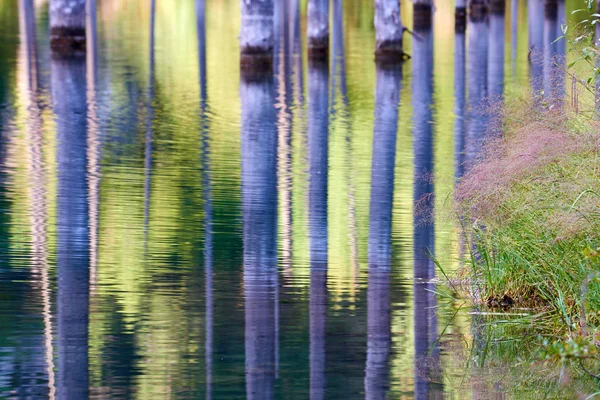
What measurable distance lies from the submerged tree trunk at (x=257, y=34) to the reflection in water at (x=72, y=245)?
17.6 ft

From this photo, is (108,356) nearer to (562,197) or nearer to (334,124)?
(562,197)

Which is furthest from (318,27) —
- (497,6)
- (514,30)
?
(497,6)

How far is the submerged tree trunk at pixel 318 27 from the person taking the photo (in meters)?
31.0

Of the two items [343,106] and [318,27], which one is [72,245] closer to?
[343,106]

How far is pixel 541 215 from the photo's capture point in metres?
9.67

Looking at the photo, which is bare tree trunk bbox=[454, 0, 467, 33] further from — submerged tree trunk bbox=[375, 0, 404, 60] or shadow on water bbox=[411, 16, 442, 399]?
shadow on water bbox=[411, 16, 442, 399]

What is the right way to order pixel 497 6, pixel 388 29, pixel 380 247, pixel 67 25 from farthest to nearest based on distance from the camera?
pixel 497 6
pixel 388 29
pixel 67 25
pixel 380 247

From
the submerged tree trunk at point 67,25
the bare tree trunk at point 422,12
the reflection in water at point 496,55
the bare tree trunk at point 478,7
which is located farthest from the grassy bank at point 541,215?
the bare tree trunk at point 478,7

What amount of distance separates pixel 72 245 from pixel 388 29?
68.3 ft

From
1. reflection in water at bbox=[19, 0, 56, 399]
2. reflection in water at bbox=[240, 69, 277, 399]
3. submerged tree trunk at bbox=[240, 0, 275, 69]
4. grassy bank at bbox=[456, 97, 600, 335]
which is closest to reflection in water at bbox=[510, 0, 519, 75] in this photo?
submerged tree trunk at bbox=[240, 0, 275, 69]

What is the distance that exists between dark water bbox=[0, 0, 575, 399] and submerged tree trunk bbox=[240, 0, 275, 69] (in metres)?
0.96

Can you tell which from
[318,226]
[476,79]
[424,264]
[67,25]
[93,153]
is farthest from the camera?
[67,25]

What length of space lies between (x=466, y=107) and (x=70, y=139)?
8027 mm

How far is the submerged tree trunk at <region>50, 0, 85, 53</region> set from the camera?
29.7m
